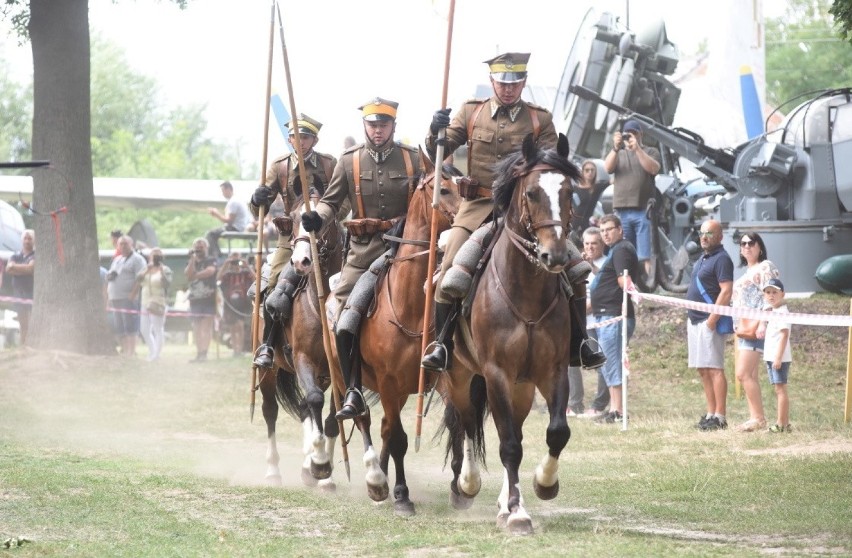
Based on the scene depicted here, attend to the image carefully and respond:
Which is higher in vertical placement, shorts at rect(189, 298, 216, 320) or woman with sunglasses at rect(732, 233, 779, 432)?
woman with sunglasses at rect(732, 233, 779, 432)

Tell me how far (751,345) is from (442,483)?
395 cm

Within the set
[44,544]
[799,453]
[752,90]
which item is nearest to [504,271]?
[44,544]

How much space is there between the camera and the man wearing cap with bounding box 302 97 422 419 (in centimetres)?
1116

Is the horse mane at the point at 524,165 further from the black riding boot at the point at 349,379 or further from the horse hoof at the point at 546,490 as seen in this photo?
the black riding boot at the point at 349,379

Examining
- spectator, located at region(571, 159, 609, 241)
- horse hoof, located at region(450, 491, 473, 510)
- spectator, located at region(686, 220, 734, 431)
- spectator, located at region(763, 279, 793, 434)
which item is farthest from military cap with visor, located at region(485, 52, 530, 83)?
spectator, located at region(571, 159, 609, 241)

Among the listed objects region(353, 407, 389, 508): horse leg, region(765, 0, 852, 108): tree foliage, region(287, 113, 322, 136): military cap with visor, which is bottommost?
region(353, 407, 389, 508): horse leg

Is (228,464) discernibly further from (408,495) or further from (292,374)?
(408,495)

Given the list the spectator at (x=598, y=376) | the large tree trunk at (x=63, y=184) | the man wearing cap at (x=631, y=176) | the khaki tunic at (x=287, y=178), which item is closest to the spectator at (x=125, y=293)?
the large tree trunk at (x=63, y=184)

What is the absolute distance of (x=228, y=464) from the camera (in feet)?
44.4

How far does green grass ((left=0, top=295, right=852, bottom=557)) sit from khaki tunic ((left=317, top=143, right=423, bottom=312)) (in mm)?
1816

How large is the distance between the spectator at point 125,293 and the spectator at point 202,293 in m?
0.97

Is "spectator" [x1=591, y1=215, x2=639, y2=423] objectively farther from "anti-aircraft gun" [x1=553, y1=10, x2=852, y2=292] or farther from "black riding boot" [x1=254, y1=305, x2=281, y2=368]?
"black riding boot" [x1=254, y1=305, x2=281, y2=368]

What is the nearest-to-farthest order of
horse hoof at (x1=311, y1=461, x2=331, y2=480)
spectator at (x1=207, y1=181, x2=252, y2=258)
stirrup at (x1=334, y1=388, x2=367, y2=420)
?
stirrup at (x1=334, y1=388, x2=367, y2=420) → horse hoof at (x1=311, y1=461, x2=331, y2=480) → spectator at (x1=207, y1=181, x2=252, y2=258)

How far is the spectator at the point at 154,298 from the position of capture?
25.6 meters
